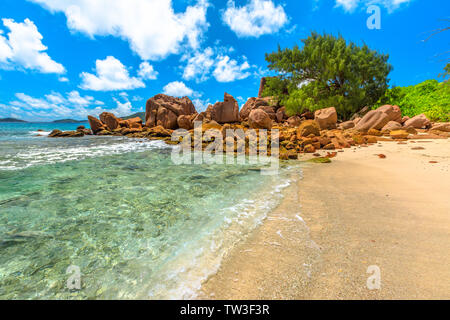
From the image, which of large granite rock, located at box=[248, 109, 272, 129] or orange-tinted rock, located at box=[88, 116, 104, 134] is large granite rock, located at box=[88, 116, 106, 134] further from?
large granite rock, located at box=[248, 109, 272, 129]

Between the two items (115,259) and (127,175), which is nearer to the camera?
(115,259)

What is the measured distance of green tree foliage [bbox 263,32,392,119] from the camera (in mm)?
17344

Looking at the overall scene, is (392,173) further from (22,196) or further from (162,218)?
(22,196)

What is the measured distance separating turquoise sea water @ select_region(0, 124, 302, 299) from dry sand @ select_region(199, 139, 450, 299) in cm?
34

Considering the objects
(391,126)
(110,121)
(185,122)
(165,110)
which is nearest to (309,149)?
(391,126)

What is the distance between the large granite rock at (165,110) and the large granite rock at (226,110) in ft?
25.5

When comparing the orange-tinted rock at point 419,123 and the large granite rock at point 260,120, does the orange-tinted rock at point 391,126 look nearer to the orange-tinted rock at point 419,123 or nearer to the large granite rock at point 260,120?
Answer: the orange-tinted rock at point 419,123

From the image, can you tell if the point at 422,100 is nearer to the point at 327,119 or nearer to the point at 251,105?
the point at 327,119

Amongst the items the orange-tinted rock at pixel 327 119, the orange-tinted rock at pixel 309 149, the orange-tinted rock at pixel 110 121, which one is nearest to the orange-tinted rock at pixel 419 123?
the orange-tinted rock at pixel 327 119

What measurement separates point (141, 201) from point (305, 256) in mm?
3194

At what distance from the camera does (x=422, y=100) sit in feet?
57.3

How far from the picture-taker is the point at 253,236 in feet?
8.29

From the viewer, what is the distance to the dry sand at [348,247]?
1575mm
